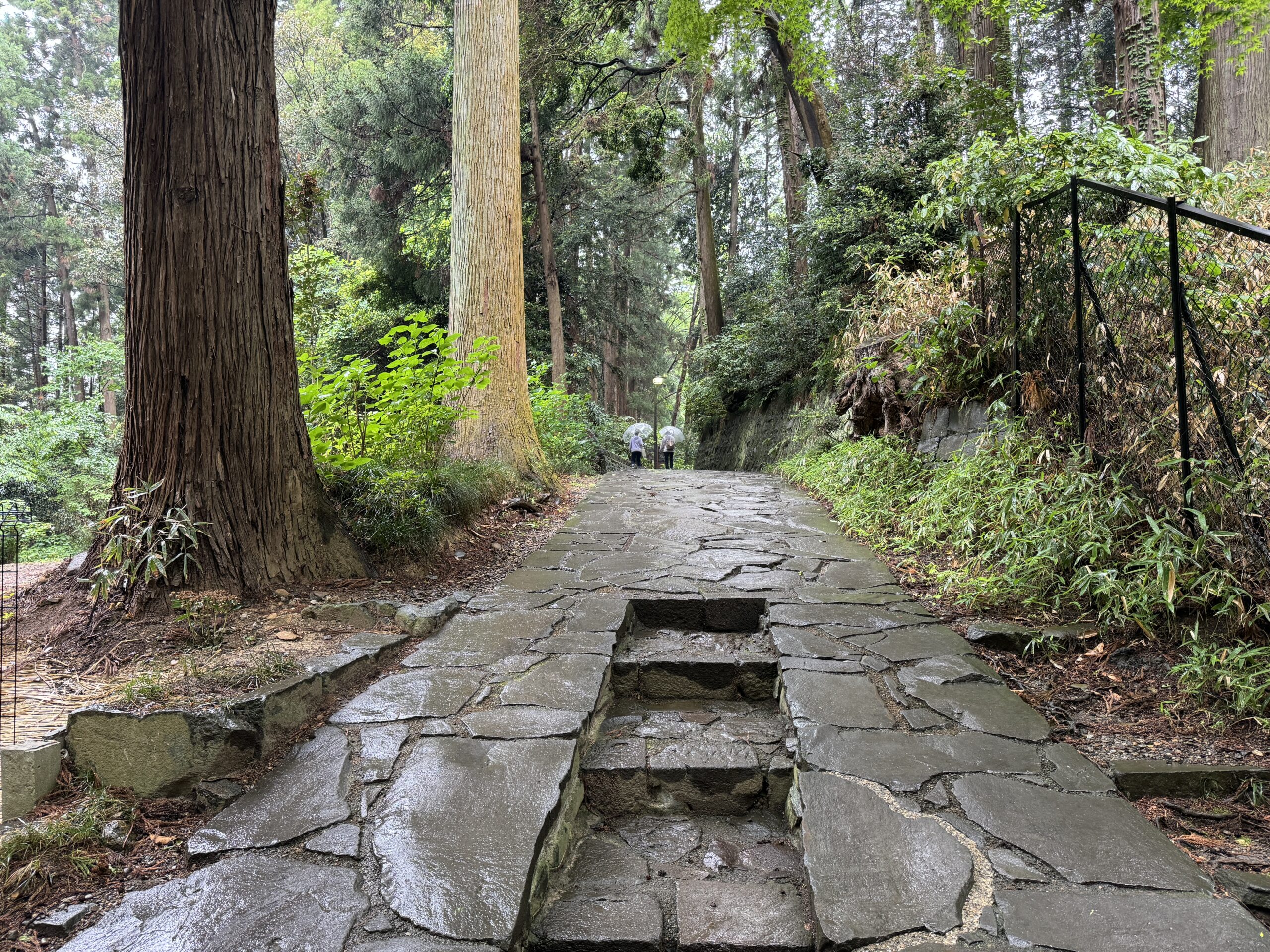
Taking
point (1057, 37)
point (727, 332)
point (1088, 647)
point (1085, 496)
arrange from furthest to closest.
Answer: point (1057, 37), point (727, 332), point (1085, 496), point (1088, 647)

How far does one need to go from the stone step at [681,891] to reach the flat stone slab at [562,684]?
41 centimetres

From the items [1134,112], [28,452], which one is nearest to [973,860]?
[1134,112]

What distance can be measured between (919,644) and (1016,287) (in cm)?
238

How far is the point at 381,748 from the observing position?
2135 mm

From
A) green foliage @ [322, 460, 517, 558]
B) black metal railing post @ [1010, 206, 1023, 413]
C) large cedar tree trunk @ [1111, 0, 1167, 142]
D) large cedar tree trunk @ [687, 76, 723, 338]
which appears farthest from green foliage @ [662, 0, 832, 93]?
green foliage @ [322, 460, 517, 558]

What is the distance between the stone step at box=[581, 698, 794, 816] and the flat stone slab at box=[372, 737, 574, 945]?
246 mm

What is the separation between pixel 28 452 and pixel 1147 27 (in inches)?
632

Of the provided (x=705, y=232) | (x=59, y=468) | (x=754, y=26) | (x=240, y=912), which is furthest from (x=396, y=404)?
(x=705, y=232)

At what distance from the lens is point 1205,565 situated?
8.50 ft

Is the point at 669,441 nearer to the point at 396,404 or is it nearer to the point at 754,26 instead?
the point at 754,26

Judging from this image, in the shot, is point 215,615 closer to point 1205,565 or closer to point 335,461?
point 335,461

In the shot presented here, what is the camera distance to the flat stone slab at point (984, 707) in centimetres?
228

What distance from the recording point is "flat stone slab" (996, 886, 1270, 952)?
1.39 m

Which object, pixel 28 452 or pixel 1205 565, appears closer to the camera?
pixel 1205 565
